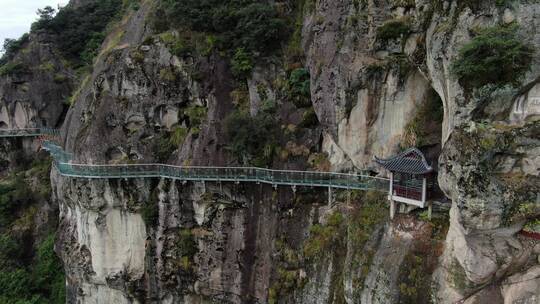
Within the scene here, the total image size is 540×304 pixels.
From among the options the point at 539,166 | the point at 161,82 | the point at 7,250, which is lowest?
the point at 7,250

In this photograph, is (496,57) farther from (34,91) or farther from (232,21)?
(34,91)

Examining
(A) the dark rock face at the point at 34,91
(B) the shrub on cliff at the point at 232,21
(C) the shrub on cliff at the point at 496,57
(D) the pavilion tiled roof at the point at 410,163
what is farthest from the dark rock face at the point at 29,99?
(C) the shrub on cliff at the point at 496,57

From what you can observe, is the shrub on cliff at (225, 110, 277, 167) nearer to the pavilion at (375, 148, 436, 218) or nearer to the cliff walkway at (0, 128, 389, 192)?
the cliff walkway at (0, 128, 389, 192)

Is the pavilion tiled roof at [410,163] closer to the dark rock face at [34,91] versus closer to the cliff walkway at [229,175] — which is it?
the cliff walkway at [229,175]

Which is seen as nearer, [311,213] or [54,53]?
[311,213]

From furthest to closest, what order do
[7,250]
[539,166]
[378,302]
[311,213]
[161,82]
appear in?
[7,250] < [161,82] < [311,213] < [378,302] < [539,166]

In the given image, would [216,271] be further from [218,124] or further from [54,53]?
[54,53]

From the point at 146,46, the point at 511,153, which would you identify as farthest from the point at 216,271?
the point at 511,153
